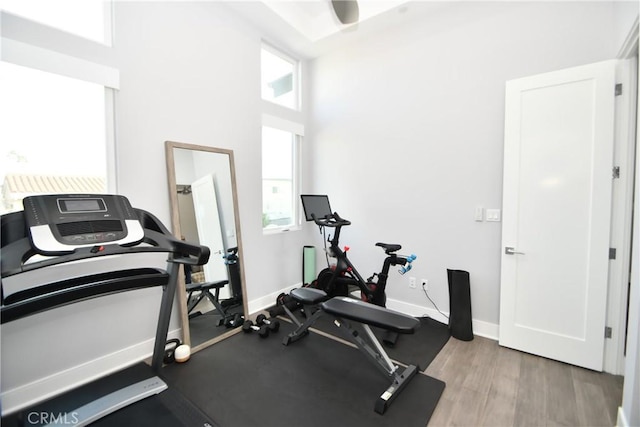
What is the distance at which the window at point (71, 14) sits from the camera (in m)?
1.86

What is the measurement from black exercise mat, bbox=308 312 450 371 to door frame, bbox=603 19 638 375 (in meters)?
1.22

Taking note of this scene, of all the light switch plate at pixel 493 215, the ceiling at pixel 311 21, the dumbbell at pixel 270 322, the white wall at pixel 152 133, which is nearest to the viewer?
the white wall at pixel 152 133

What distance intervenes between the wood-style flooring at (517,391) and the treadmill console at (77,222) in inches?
86.4

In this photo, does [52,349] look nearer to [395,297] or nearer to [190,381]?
[190,381]

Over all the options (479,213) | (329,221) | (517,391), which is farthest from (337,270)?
(517,391)

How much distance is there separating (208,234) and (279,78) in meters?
2.34

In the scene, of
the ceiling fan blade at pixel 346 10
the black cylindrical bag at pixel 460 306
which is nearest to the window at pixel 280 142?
the ceiling fan blade at pixel 346 10

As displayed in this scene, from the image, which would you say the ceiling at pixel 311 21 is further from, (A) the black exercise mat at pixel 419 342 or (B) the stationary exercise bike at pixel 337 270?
(A) the black exercise mat at pixel 419 342

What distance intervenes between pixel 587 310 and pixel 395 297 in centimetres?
170

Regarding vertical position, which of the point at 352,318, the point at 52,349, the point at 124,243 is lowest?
the point at 52,349

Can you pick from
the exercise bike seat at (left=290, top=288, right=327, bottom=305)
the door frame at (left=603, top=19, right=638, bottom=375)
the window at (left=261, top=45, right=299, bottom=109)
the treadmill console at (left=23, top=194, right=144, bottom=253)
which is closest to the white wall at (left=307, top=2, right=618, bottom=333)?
the door frame at (left=603, top=19, right=638, bottom=375)

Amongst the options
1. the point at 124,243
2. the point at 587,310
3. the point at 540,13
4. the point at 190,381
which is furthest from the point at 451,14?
the point at 190,381

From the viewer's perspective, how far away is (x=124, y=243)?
164 cm

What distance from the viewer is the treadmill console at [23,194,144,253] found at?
1.42 metres
